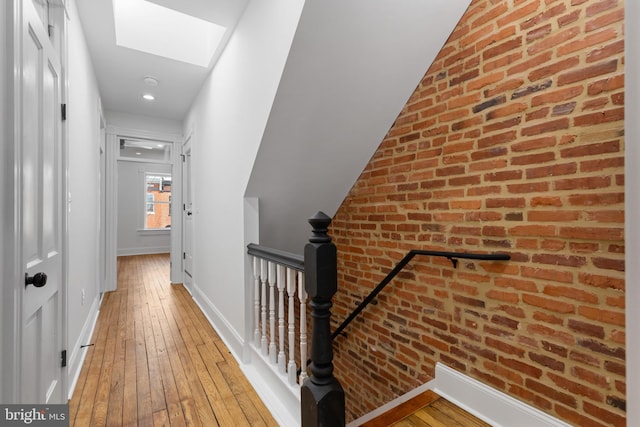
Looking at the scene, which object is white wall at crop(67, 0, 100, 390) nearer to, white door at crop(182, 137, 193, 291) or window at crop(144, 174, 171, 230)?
white door at crop(182, 137, 193, 291)

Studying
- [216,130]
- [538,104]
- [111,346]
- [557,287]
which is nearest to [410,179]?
[538,104]

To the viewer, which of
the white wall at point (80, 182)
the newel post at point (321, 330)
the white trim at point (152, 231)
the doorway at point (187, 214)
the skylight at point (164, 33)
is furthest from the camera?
the white trim at point (152, 231)

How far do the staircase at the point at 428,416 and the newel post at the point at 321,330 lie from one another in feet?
1.21

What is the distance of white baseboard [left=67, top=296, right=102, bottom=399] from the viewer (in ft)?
6.18

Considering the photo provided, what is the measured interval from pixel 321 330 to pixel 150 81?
11.2 feet

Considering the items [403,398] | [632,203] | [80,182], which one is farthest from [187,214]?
[632,203]

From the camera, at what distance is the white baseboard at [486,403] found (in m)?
1.38

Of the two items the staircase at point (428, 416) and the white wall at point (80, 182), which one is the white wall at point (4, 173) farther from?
the staircase at point (428, 416)

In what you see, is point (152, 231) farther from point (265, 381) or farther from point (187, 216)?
point (265, 381)

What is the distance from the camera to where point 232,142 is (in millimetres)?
2477

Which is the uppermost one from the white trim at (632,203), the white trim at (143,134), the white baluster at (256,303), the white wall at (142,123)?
the white wall at (142,123)

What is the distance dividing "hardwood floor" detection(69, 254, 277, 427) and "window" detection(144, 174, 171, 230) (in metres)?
4.94

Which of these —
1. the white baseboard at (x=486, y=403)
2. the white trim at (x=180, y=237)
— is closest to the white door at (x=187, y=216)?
the white trim at (x=180, y=237)

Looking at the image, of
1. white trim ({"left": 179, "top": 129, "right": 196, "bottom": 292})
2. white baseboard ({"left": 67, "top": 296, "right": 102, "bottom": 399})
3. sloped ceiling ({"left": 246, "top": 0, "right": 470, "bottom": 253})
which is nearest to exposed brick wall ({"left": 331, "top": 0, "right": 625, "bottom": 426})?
sloped ceiling ({"left": 246, "top": 0, "right": 470, "bottom": 253})
